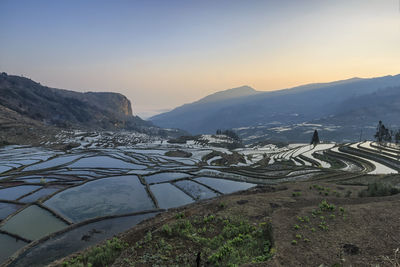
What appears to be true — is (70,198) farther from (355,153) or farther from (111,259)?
(355,153)

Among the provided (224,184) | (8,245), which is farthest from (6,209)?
Result: (224,184)

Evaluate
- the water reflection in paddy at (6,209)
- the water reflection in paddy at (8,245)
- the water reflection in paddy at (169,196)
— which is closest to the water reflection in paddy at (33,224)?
the water reflection in paddy at (8,245)

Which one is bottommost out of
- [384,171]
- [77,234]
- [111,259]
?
[384,171]

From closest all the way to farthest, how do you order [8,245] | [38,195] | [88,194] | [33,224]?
[8,245] < [33,224] < [38,195] < [88,194]

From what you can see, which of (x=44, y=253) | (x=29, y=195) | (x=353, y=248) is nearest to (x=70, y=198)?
(x=29, y=195)

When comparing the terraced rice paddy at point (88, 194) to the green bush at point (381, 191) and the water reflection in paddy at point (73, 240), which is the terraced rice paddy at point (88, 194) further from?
the green bush at point (381, 191)

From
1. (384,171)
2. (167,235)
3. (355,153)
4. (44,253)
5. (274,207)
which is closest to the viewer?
(167,235)

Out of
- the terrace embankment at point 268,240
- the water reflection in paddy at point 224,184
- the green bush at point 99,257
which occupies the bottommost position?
the water reflection in paddy at point 224,184

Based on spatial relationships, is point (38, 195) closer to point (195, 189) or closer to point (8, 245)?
point (8, 245)
